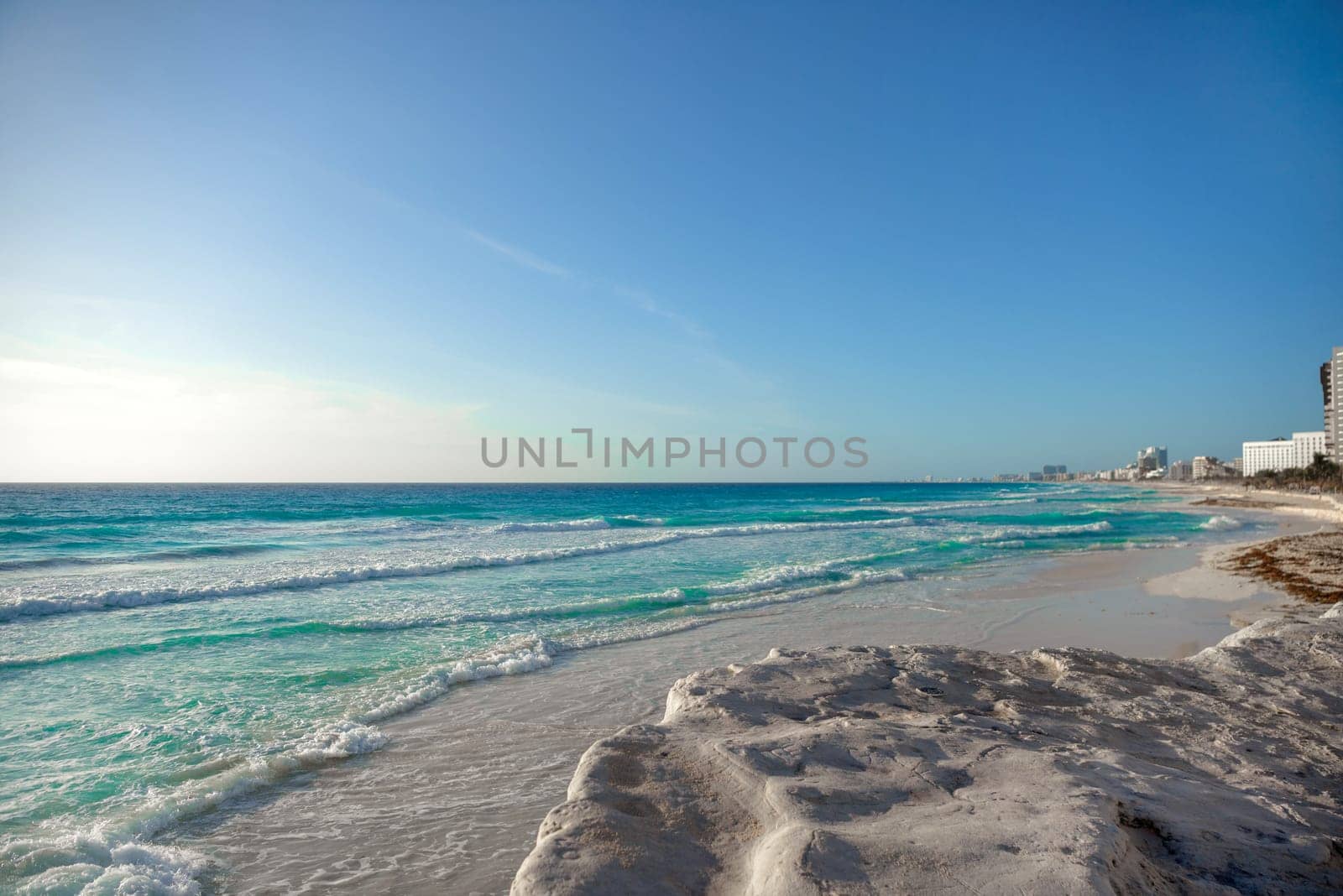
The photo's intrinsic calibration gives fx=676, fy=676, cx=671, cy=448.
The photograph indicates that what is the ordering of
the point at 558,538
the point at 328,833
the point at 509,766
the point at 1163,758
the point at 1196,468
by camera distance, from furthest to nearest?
the point at 1196,468, the point at 558,538, the point at 509,766, the point at 328,833, the point at 1163,758

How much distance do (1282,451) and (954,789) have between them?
710 ft

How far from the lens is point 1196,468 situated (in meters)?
191

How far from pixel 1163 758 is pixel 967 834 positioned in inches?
80.9

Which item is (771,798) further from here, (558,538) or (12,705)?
(558,538)

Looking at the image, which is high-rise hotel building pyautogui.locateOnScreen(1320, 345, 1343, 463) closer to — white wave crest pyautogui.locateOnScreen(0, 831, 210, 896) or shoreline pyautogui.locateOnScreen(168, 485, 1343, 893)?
A: shoreline pyautogui.locateOnScreen(168, 485, 1343, 893)

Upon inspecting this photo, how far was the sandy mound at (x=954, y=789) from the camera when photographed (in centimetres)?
245

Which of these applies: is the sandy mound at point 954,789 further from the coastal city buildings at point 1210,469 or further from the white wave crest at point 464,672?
the coastal city buildings at point 1210,469

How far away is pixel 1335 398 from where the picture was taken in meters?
109

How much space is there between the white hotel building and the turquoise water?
16366cm

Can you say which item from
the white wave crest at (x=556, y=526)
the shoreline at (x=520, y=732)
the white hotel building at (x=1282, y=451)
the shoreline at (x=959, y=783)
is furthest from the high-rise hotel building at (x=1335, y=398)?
the shoreline at (x=959, y=783)

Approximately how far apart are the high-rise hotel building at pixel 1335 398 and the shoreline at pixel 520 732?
123475 millimetres

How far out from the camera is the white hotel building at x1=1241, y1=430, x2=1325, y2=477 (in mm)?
148000

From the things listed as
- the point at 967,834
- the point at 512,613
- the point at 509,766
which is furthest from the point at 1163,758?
the point at 512,613

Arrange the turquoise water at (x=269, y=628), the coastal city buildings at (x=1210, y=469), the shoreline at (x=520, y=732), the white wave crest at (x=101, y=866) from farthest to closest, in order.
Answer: the coastal city buildings at (x=1210, y=469) < the turquoise water at (x=269, y=628) < the shoreline at (x=520, y=732) < the white wave crest at (x=101, y=866)
